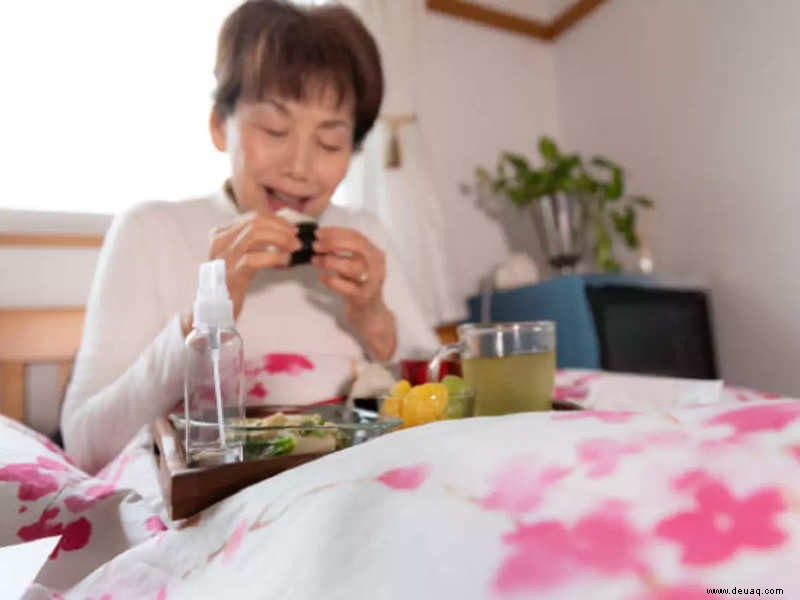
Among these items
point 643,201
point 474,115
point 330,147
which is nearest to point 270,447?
point 330,147

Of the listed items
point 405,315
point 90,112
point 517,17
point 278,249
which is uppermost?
point 517,17

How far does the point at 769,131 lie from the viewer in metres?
1.49

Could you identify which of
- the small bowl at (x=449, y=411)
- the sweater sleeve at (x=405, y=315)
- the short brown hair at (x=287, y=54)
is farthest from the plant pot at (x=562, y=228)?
the small bowl at (x=449, y=411)

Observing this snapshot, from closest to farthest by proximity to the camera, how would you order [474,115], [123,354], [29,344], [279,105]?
1. [123,354]
2. [279,105]
3. [29,344]
4. [474,115]

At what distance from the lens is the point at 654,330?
58.8 inches

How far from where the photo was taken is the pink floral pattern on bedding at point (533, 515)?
23 centimetres

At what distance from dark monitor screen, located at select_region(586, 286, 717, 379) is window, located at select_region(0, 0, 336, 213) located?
91 centimetres

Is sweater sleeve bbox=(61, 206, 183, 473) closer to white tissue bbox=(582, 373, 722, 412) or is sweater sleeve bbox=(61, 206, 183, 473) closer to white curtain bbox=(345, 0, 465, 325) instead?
white tissue bbox=(582, 373, 722, 412)

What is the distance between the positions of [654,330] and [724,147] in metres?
0.54

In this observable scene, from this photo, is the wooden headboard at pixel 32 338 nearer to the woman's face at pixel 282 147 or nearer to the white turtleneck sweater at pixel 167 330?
the white turtleneck sweater at pixel 167 330

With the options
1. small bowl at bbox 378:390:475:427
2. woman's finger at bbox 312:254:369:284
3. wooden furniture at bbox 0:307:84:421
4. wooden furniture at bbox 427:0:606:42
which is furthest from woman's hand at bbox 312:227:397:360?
wooden furniture at bbox 427:0:606:42

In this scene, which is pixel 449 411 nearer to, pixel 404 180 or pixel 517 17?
pixel 404 180

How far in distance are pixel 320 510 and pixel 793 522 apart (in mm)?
186

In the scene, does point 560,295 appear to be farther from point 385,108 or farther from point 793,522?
point 793,522
